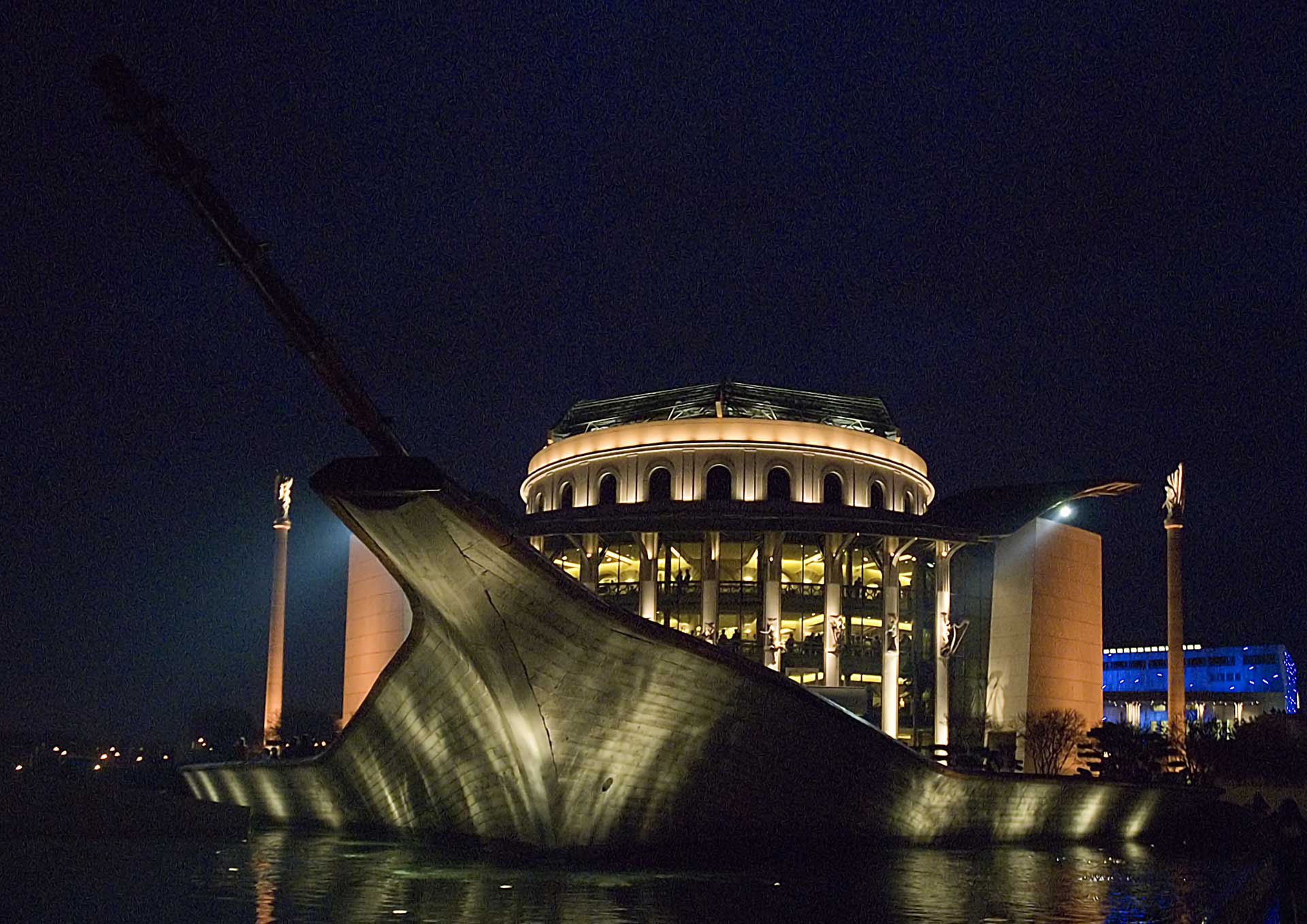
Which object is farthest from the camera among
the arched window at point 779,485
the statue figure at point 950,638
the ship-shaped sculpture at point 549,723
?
the arched window at point 779,485

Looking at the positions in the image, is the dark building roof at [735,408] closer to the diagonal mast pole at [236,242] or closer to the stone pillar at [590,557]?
the stone pillar at [590,557]

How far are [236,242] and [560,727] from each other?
9.69 meters

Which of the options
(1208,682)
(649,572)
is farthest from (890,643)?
(1208,682)

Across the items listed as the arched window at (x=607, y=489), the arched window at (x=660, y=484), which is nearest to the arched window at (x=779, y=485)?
the arched window at (x=660, y=484)

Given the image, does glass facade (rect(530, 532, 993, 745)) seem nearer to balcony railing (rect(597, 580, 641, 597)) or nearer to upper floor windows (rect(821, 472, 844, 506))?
balcony railing (rect(597, 580, 641, 597))

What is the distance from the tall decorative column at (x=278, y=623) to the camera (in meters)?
61.7

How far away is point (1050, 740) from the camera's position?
184 feet

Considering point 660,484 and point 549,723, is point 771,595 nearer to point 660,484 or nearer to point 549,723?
point 660,484

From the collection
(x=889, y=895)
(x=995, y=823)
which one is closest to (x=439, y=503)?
(x=889, y=895)

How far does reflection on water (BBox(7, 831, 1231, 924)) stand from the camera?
14.5m

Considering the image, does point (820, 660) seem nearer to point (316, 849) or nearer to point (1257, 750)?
point (1257, 750)

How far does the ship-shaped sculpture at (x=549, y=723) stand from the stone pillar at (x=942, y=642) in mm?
31435

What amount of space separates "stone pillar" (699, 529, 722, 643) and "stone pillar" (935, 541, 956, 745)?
367 inches

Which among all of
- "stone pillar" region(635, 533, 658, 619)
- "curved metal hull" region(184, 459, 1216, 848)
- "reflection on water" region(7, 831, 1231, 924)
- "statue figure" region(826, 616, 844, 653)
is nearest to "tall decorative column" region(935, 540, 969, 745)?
"statue figure" region(826, 616, 844, 653)
